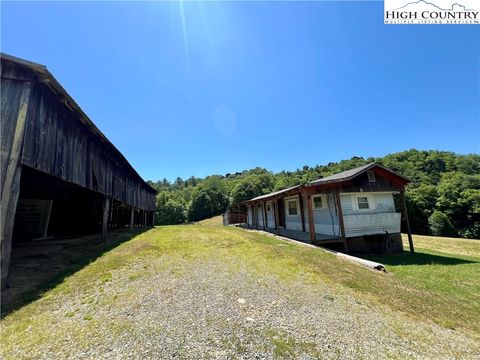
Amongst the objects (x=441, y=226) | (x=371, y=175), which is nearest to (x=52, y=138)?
(x=371, y=175)

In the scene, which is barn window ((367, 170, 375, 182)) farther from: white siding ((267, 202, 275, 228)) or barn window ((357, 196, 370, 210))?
white siding ((267, 202, 275, 228))

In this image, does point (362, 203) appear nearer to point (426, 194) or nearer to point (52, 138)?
point (52, 138)

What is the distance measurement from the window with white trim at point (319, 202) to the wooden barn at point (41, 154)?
11.8m

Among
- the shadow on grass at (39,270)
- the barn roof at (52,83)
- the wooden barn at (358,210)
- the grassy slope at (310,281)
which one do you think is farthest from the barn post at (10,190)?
the wooden barn at (358,210)

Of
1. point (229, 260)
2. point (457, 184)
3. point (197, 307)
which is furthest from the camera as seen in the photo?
point (457, 184)

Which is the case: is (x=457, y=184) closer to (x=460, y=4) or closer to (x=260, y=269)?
(x=460, y=4)

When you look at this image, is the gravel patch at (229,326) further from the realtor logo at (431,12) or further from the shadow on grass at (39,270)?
the realtor logo at (431,12)

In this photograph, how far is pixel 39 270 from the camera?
6254 millimetres

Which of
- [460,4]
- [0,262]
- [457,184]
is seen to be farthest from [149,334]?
[457,184]

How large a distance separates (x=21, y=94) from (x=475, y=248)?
87.4ft

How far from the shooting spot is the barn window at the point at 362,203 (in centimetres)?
1309

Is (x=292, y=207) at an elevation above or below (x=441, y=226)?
above

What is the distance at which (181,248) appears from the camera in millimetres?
10117

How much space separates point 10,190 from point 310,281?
7691 millimetres
